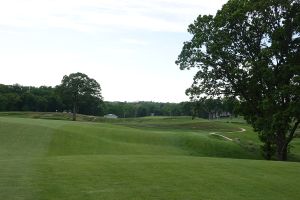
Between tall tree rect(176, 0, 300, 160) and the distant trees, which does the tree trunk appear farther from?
the distant trees

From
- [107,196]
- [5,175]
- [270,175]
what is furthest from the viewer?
[270,175]

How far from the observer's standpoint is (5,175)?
15.8 meters

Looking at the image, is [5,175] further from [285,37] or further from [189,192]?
[285,37]

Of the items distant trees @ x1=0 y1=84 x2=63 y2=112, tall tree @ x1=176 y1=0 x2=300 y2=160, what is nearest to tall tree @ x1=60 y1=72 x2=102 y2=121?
distant trees @ x1=0 y1=84 x2=63 y2=112

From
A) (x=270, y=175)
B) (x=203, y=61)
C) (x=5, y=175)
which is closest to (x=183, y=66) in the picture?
(x=203, y=61)

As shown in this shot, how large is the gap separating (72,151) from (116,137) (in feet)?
37.7

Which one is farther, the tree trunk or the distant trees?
the distant trees

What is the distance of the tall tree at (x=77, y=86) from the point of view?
4432 inches

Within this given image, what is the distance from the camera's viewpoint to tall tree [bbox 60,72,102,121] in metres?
113

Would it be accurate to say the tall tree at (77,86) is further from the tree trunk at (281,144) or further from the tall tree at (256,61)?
the tree trunk at (281,144)

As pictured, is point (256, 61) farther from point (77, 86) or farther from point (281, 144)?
point (77, 86)

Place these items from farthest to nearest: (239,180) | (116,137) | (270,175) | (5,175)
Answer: (116,137), (270,175), (239,180), (5,175)

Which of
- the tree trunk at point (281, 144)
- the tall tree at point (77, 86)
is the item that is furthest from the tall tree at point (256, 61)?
the tall tree at point (77, 86)

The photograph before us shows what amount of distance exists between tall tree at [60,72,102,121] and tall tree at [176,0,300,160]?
71254 millimetres
